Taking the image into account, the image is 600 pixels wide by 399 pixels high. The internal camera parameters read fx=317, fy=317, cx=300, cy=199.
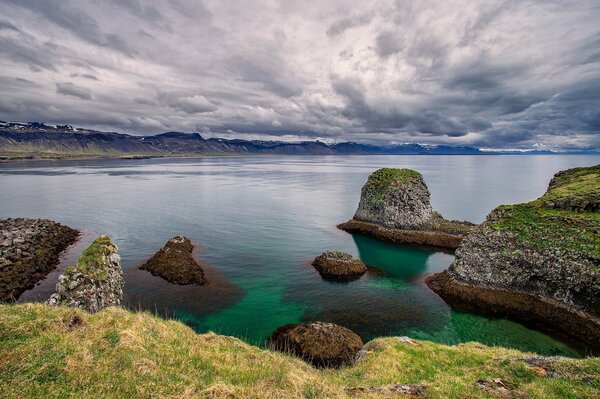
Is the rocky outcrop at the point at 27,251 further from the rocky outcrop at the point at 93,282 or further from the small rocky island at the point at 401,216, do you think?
the small rocky island at the point at 401,216

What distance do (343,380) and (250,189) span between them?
12949 centimetres

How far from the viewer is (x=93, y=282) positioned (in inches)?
A: 1208

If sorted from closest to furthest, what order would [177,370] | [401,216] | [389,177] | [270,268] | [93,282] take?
[177,370] → [93,282] → [270,268] → [401,216] → [389,177]

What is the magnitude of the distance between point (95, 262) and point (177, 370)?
77.4 ft

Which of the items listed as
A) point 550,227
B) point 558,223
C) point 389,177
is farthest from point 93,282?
point 389,177

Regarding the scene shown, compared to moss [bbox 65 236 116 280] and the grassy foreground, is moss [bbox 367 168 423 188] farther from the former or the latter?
moss [bbox 65 236 116 280]

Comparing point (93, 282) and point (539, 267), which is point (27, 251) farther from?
point (539, 267)

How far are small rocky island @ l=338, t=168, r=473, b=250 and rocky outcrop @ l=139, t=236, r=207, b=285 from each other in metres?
41.0

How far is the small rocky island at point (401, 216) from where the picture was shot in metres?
69.7

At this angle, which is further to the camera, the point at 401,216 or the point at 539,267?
the point at 401,216

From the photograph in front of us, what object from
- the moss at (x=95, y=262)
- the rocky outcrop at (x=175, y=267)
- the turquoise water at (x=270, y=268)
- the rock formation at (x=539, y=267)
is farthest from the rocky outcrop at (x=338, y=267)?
the moss at (x=95, y=262)

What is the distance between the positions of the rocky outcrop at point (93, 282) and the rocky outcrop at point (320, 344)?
17.2 m

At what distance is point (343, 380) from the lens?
1850cm

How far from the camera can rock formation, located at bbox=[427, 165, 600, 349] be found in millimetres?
35250
